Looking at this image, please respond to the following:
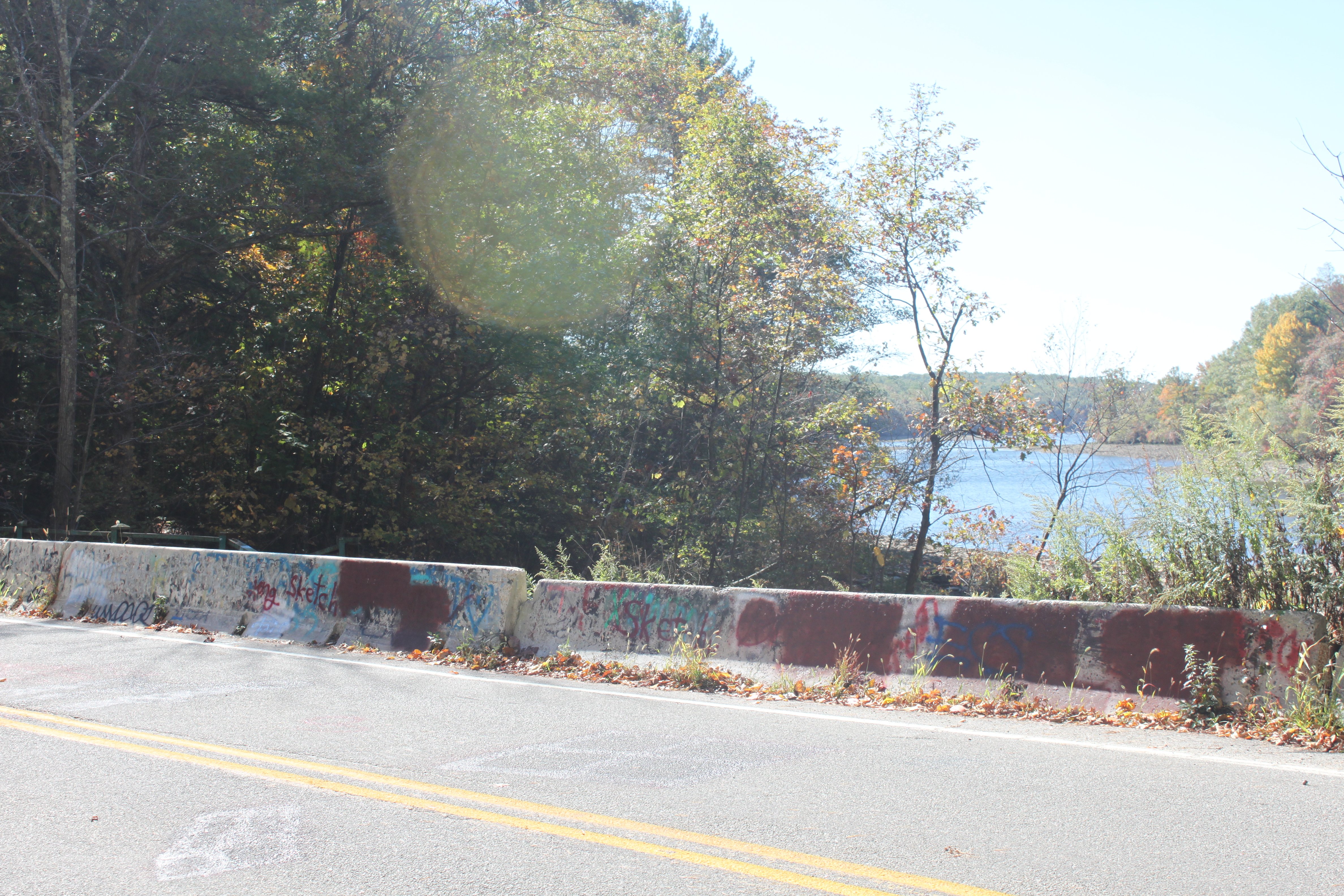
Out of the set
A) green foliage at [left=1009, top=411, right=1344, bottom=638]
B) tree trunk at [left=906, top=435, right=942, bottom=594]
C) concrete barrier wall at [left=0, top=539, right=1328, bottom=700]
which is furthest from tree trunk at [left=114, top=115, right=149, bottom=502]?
green foliage at [left=1009, top=411, right=1344, bottom=638]

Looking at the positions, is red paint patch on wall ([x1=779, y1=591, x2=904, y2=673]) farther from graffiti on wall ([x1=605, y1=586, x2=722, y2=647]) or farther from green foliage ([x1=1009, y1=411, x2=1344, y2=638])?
green foliage ([x1=1009, y1=411, x2=1344, y2=638])

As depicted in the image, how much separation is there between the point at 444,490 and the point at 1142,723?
16630 millimetres

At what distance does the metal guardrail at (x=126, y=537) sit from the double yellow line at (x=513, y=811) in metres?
8.82

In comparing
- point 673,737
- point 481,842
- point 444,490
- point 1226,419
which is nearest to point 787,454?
point 444,490

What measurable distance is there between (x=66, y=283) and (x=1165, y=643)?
1845 centimetres

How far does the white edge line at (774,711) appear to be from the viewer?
5352 mm

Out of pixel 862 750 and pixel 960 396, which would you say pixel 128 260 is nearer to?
pixel 960 396

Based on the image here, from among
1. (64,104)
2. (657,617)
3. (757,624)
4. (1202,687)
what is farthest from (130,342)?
(1202,687)

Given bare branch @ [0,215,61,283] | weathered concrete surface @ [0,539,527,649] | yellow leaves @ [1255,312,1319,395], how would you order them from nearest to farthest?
weathered concrete surface @ [0,539,527,649] < bare branch @ [0,215,61,283] < yellow leaves @ [1255,312,1319,395]

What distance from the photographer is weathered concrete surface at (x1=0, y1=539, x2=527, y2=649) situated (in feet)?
30.7

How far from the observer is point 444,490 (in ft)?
68.5

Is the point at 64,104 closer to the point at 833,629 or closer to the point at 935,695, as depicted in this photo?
the point at 833,629

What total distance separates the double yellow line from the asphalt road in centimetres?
2

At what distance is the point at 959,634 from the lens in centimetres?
705
